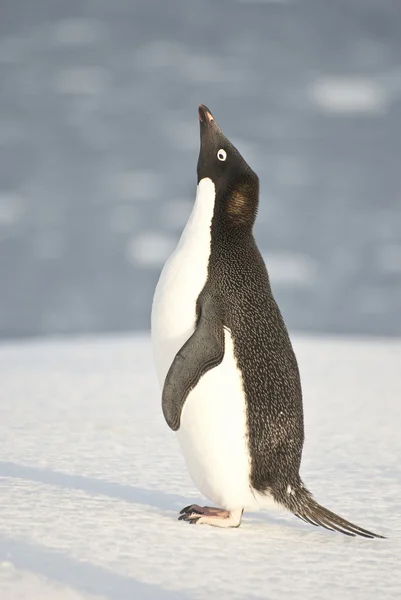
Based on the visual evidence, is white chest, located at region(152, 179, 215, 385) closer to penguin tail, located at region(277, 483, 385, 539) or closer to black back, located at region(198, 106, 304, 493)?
black back, located at region(198, 106, 304, 493)

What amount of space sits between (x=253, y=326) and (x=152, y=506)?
54cm

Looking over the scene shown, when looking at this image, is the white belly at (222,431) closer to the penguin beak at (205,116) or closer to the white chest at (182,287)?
the white chest at (182,287)

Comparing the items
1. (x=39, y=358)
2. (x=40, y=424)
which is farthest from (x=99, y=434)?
(x=39, y=358)

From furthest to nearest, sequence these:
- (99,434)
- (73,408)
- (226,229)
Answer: (73,408) → (99,434) → (226,229)

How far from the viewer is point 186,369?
7.16 ft

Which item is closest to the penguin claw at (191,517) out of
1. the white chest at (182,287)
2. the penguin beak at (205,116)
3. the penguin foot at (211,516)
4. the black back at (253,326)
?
the penguin foot at (211,516)

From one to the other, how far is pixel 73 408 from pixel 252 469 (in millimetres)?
1901

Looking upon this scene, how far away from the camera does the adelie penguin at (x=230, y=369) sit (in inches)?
88.4

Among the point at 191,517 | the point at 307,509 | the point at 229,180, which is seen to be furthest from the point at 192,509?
the point at 229,180

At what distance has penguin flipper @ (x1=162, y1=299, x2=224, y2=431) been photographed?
2.18m

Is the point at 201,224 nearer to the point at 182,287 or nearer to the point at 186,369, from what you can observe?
the point at 182,287

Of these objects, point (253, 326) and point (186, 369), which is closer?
point (186, 369)

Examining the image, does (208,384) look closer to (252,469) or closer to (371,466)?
→ (252,469)

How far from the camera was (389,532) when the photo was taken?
2.33 m
